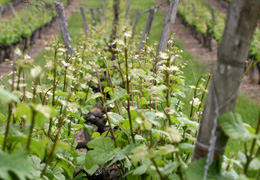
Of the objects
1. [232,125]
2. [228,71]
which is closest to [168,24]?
[228,71]

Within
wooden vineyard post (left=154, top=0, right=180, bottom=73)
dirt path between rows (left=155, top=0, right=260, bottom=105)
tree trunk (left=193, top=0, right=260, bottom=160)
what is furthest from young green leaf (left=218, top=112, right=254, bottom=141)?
wooden vineyard post (left=154, top=0, right=180, bottom=73)

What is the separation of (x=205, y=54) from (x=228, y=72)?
34.7ft

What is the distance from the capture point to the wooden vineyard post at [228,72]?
105 cm

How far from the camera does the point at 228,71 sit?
3.60ft

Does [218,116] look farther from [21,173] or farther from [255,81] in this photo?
[255,81]

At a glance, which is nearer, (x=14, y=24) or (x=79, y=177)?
(x=79, y=177)

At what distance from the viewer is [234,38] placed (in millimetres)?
1064

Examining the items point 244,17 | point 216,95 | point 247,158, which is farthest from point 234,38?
point 247,158

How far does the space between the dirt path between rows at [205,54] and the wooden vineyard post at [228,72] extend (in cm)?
25

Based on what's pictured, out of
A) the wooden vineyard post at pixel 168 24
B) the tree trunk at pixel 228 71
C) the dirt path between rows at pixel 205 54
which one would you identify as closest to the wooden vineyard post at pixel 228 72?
the tree trunk at pixel 228 71

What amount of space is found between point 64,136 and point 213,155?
3.81 feet

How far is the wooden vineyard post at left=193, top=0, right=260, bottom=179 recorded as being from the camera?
3.43 ft

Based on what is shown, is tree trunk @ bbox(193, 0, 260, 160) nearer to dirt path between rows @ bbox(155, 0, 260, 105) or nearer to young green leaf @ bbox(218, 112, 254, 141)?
young green leaf @ bbox(218, 112, 254, 141)

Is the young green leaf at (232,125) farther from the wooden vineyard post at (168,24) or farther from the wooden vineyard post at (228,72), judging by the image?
the wooden vineyard post at (168,24)
